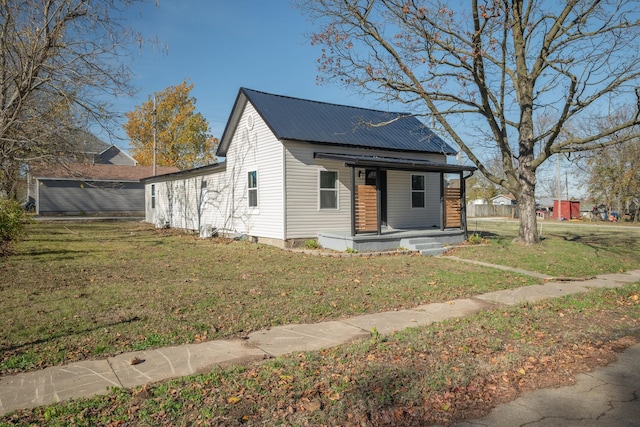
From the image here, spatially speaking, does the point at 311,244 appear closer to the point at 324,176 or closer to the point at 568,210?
the point at 324,176

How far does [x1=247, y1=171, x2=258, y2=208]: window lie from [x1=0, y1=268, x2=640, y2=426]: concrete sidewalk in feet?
34.3

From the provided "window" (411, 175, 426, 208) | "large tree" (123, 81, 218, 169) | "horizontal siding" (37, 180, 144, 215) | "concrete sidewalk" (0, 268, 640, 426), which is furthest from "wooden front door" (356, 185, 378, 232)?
"large tree" (123, 81, 218, 169)

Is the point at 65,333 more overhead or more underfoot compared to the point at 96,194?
more underfoot

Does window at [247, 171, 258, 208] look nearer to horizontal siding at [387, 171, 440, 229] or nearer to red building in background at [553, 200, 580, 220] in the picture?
horizontal siding at [387, 171, 440, 229]

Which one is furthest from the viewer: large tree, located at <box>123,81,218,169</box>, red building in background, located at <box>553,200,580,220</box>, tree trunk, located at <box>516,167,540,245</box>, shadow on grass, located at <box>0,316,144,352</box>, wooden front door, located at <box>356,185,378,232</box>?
red building in background, located at <box>553,200,580,220</box>

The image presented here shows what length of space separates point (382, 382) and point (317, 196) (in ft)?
37.8

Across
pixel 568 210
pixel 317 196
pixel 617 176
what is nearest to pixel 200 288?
pixel 317 196

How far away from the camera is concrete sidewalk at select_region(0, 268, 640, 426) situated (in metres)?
3.77

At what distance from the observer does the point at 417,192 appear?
17.8m

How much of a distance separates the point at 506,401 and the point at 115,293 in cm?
637

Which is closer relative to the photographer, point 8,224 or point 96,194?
point 8,224

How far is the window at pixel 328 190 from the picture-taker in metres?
15.4

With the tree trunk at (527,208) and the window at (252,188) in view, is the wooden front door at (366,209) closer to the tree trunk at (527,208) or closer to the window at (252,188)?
the window at (252,188)

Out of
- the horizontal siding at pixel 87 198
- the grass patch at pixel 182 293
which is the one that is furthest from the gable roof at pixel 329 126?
the horizontal siding at pixel 87 198
